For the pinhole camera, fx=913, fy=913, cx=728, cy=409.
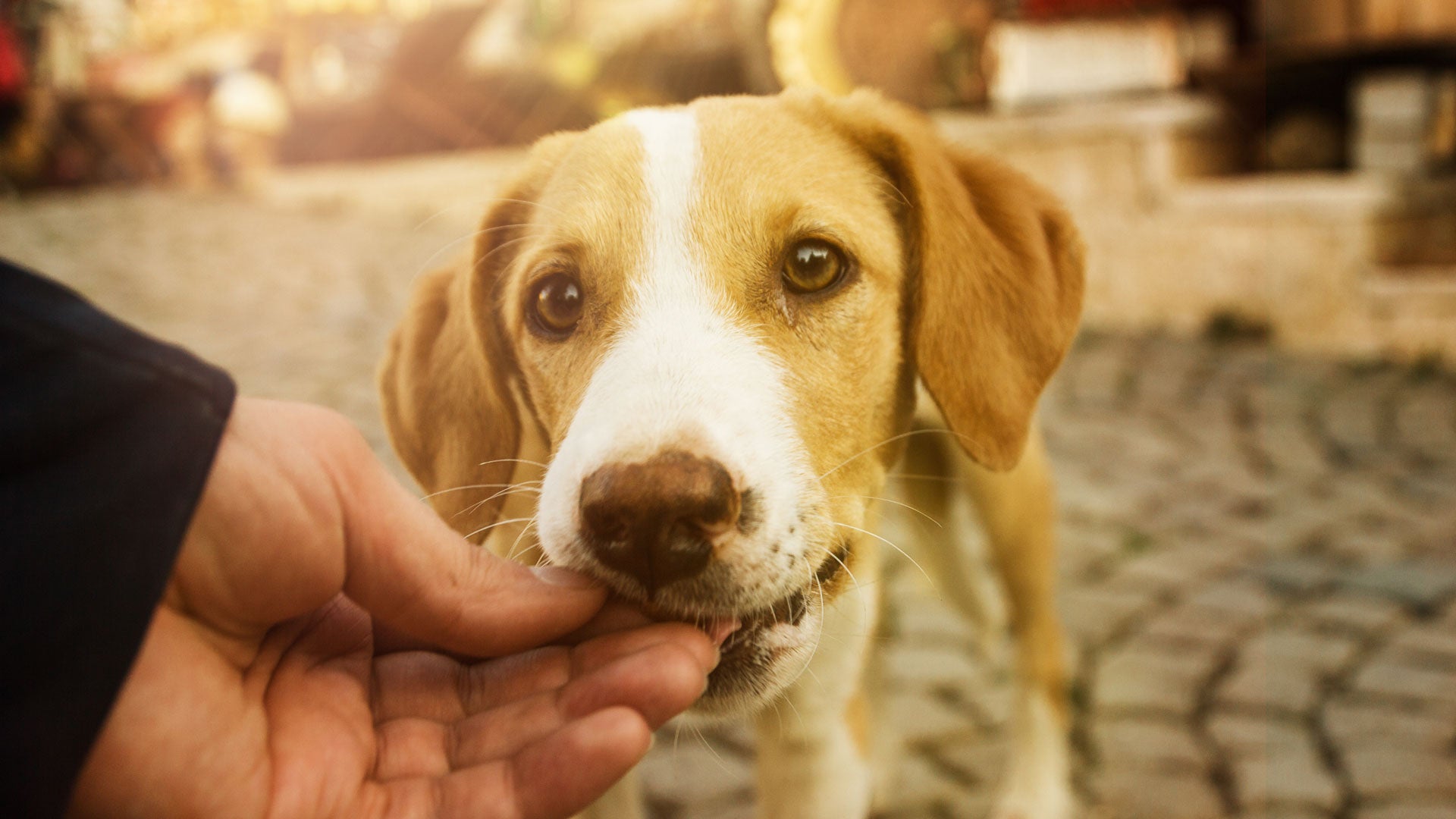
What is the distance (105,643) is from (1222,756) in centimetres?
285

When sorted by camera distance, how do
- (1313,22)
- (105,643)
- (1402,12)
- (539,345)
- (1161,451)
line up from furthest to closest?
(1313,22), (1402,12), (1161,451), (539,345), (105,643)

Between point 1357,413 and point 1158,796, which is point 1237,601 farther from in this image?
point 1357,413

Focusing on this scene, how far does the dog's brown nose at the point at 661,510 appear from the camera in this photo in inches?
45.3

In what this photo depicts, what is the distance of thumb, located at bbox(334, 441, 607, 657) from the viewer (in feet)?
4.22

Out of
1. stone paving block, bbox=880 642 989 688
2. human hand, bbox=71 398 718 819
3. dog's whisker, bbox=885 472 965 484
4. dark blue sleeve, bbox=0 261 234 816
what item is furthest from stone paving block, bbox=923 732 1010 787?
dark blue sleeve, bbox=0 261 234 816

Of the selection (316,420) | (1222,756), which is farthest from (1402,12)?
(316,420)

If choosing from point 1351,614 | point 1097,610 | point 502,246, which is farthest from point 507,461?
point 1351,614

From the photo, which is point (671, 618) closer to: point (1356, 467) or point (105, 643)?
point (105, 643)

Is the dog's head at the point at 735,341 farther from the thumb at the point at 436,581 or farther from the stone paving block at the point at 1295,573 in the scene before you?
the stone paving block at the point at 1295,573

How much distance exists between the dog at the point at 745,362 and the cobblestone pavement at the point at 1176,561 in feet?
1.18

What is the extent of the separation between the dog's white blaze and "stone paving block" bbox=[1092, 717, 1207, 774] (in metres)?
1.97

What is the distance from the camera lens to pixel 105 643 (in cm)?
99

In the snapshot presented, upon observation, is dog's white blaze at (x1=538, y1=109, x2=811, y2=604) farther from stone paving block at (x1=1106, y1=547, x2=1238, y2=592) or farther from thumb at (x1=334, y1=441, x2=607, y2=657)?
stone paving block at (x1=1106, y1=547, x2=1238, y2=592)

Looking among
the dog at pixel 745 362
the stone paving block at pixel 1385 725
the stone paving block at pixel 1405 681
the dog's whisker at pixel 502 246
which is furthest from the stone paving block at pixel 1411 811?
the dog's whisker at pixel 502 246
